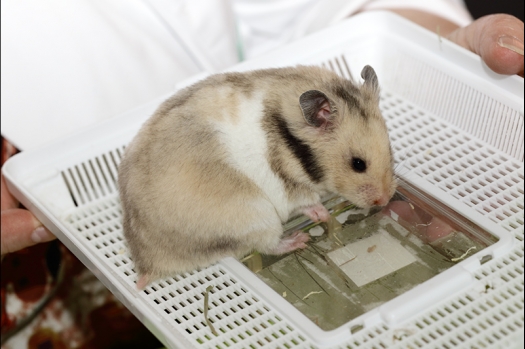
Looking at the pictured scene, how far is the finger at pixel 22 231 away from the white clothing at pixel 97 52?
0.44m

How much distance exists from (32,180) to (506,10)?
1763 millimetres

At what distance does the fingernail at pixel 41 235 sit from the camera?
212 cm

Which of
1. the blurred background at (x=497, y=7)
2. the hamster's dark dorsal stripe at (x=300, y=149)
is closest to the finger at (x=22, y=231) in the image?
the hamster's dark dorsal stripe at (x=300, y=149)

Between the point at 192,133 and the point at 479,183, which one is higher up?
the point at 192,133

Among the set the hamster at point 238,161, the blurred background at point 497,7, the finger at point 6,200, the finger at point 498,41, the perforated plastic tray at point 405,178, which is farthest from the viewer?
the blurred background at point 497,7

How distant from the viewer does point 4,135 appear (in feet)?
8.12

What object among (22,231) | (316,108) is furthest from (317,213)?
(22,231)

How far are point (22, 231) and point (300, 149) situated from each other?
95cm

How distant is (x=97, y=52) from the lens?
2.61 m

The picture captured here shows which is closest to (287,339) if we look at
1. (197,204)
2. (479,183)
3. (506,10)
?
(197,204)

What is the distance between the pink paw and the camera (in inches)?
74.4

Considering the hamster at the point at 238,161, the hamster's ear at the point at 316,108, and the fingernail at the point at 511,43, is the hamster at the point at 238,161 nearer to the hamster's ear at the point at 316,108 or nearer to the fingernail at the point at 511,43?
the hamster's ear at the point at 316,108

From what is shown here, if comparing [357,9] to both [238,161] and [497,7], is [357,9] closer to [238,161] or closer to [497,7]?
[497,7]

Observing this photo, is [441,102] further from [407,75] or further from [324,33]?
[324,33]
